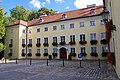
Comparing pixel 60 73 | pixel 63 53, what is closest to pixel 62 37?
pixel 63 53

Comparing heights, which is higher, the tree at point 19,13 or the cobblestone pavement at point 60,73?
the tree at point 19,13

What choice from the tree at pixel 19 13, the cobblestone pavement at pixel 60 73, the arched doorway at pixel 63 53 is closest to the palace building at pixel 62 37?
the arched doorway at pixel 63 53

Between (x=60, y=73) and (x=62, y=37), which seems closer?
(x=60, y=73)

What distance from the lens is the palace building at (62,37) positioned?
90.0 ft

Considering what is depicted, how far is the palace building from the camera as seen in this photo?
90.0ft

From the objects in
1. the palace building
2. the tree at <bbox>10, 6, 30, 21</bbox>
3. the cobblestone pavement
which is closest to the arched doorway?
the palace building

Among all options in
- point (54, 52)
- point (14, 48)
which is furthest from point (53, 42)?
point (14, 48)

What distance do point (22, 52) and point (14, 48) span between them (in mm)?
2128

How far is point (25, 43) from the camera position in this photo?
3509cm

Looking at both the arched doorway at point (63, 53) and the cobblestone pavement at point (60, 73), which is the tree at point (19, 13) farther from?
the cobblestone pavement at point (60, 73)

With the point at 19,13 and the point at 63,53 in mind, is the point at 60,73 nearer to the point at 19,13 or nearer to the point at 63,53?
the point at 63,53

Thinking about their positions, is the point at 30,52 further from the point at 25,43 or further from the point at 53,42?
the point at 53,42

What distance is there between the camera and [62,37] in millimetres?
30875

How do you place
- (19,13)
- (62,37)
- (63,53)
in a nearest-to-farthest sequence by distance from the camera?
(63,53)
(62,37)
(19,13)
